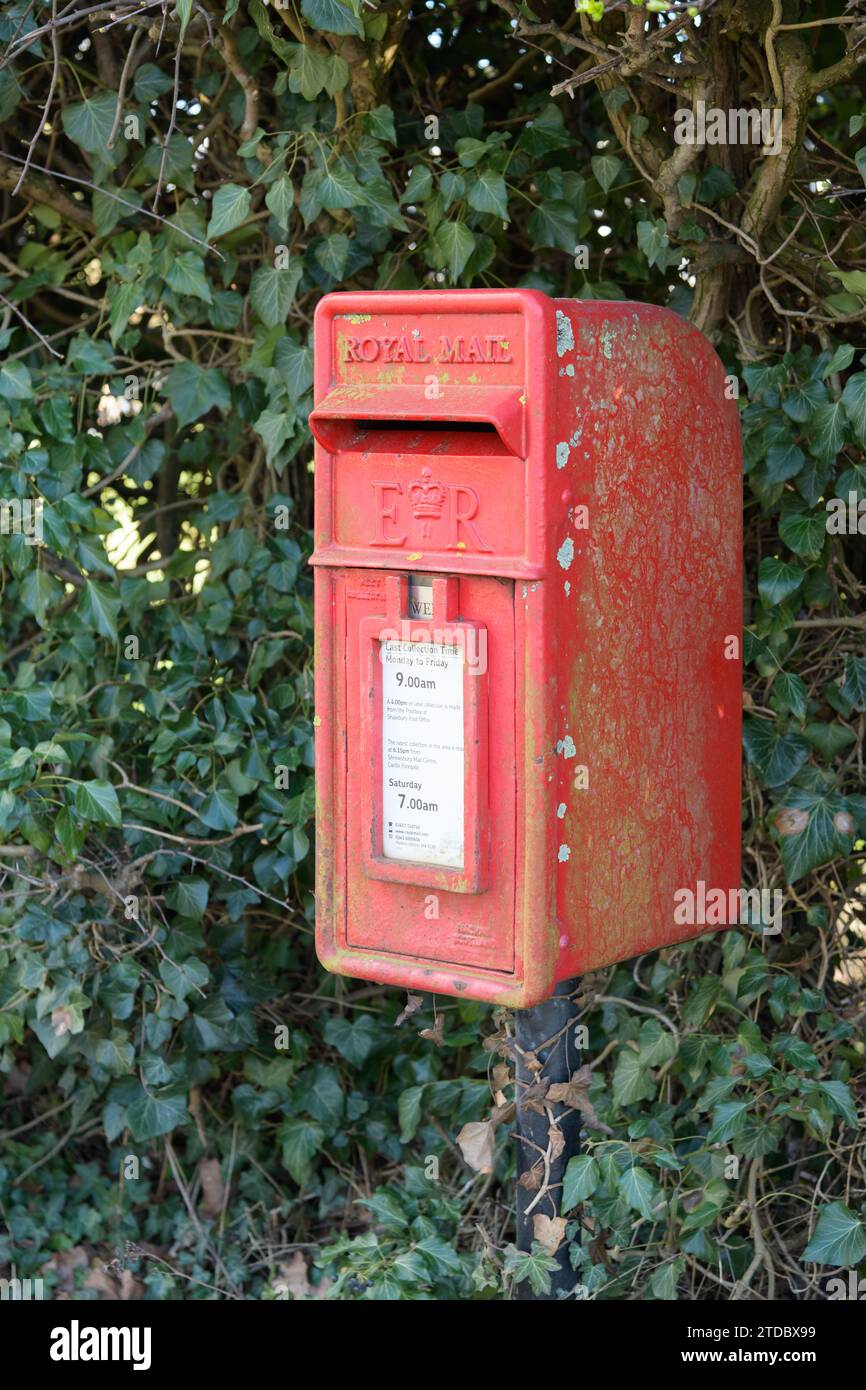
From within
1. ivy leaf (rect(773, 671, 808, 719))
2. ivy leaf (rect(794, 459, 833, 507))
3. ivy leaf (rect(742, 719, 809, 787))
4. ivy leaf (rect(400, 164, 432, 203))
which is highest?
ivy leaf (rect(400, 164, 432, 203))

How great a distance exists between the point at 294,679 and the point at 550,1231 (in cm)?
127

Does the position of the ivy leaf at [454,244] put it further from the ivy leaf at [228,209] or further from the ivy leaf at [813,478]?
the ivy leaf at [813,478]

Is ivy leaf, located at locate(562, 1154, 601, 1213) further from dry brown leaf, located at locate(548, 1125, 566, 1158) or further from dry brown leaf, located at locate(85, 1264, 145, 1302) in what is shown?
dry brown leaf, located at locate(85, 1264, 145, 1302)

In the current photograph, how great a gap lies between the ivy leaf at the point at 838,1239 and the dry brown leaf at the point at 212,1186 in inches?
55.3

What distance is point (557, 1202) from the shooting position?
2.54 m

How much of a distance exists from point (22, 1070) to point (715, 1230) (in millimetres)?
1719

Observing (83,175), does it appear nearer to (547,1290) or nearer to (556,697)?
(556,697)

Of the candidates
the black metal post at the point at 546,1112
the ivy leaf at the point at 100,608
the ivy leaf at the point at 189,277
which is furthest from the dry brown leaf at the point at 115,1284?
the ivy leaf at the point at 189,277

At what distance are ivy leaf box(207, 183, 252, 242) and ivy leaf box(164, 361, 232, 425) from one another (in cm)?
40

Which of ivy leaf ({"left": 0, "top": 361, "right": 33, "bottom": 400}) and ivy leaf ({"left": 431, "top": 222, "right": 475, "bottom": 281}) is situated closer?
ivy leaf ({"left": 431, "top": 222, "right": 475, "bottom": 281})

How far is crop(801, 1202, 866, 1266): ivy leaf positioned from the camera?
2.52 meters

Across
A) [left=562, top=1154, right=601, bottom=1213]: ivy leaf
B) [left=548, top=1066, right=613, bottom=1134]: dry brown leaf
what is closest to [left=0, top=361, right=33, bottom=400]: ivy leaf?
[left=548, top=1066, right=613, bottom=1134]: dry brown leaf

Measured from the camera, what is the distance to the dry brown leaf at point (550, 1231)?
2523mm

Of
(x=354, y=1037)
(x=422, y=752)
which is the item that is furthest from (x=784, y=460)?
(x=354, y=1037)
